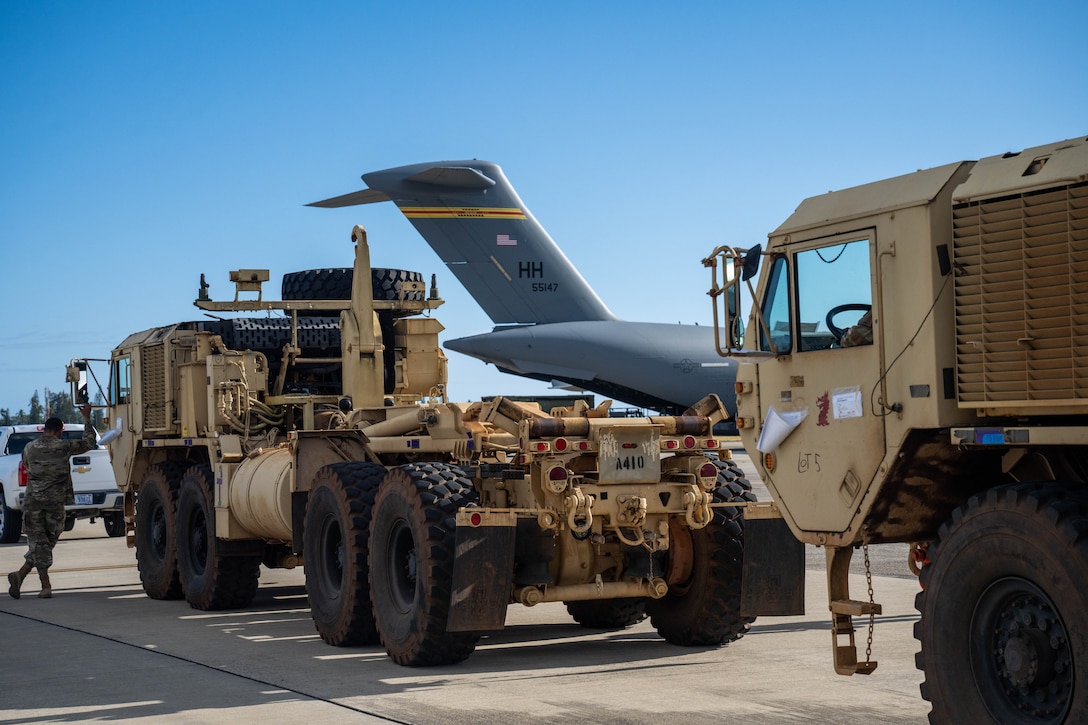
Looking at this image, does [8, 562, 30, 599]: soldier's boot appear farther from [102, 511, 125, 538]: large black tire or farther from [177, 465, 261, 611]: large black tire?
[102, 511, 125, 538]: large black tire

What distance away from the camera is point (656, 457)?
31.0 ft

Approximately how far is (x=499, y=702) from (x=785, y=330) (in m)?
2.70

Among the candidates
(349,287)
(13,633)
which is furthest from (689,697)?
(349,287)

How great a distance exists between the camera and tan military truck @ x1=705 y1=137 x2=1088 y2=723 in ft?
19.0

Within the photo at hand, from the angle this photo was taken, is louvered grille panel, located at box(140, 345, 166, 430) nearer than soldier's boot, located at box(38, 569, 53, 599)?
No

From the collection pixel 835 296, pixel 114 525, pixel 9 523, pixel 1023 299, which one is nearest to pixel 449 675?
pixel 835 296

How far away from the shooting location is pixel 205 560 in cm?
1353

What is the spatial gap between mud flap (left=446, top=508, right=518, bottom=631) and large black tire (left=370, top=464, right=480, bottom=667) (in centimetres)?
15

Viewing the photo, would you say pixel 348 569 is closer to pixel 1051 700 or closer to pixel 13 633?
pixel 13 633

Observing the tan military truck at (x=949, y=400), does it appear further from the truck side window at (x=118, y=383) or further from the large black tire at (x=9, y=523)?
the large black tire at (x=9, y=523)

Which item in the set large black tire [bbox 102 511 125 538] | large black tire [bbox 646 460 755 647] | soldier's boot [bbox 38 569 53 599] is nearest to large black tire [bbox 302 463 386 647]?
large black tire [bbox 646 460 755 647]

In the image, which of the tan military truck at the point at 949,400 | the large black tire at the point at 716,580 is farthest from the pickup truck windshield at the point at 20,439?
the tan military truck at the point at 949,400

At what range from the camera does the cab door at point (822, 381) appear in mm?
6938

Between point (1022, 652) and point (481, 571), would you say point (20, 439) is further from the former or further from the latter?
point (1022, 652)
